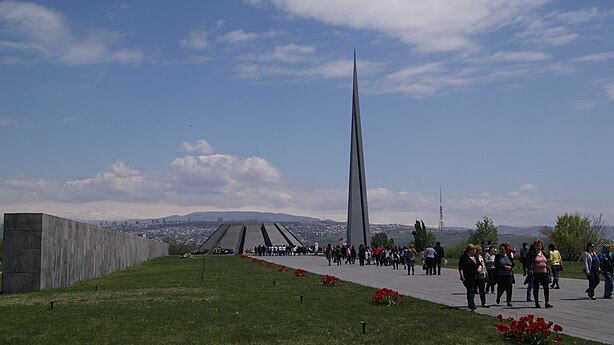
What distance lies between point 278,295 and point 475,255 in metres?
5.92

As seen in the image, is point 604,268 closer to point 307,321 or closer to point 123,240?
point 307,321

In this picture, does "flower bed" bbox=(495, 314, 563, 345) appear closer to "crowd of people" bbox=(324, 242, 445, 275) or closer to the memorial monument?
"crowd of people" bbox=(324, 242, 445, 275)

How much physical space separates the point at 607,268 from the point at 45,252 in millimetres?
18088

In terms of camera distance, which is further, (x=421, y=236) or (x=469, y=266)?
(x=421, y=236)

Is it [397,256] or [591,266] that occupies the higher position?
[591,266]

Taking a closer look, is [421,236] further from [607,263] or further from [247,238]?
[607,263]

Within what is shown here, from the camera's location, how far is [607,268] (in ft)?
59.8

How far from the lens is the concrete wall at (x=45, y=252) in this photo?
903 inches

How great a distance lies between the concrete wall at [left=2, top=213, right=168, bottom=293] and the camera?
22938mm

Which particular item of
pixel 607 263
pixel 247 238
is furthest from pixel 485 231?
pixel 607 263

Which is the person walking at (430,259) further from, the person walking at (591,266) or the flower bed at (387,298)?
the flower bed at (387,298)

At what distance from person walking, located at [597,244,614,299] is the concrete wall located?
17777mm

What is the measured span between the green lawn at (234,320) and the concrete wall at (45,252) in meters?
3.45

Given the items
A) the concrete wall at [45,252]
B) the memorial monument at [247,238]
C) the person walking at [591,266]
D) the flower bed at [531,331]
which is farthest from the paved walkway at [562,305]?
the memorial monument at [247,238]
